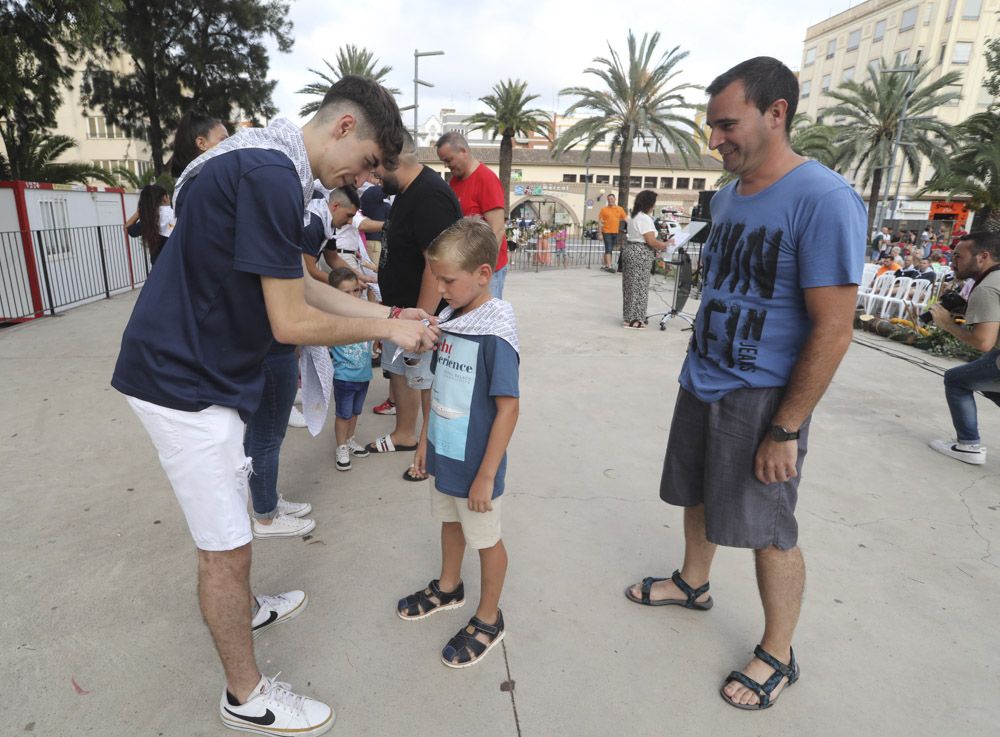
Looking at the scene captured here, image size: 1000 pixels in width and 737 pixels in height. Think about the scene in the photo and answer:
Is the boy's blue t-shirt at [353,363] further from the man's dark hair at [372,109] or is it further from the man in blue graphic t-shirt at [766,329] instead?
the man in blue graphic t-shirt at [766,329]

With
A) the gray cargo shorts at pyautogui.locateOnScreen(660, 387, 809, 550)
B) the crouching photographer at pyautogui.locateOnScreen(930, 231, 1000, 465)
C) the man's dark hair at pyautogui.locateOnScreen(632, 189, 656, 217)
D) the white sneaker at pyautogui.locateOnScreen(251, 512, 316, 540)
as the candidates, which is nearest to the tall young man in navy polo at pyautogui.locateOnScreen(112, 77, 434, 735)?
the white sneaker at pyautogui.locateOnScreen(251, 512, 316, 540)

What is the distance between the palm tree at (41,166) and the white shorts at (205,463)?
20.6m

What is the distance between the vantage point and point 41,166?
1850cm

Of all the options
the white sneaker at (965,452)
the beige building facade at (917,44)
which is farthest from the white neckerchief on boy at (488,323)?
the beige building facade at (917,44)

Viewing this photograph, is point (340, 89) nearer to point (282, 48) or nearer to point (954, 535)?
point (954, 535)

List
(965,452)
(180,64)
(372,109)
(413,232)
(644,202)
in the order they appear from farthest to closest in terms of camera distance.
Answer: (180,64), (644,202), (965,452), (413,232), (372,109)

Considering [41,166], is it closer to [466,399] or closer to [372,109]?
[372,109]

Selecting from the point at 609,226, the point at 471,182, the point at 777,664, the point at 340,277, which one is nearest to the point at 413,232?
the point at 340,277

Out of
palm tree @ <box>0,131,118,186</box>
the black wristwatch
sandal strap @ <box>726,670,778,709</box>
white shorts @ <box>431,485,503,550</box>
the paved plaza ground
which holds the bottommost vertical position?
the paved plaza ground

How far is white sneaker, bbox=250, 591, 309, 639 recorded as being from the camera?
231 cm

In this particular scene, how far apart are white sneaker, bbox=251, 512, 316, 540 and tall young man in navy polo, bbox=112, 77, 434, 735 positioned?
1.10m

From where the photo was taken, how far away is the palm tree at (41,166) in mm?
18013

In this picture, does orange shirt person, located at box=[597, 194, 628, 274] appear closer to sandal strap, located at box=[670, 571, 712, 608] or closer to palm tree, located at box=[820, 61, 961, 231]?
sandal strap, located at box=[670, 571, 712, 608]

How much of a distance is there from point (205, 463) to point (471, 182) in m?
3.16
